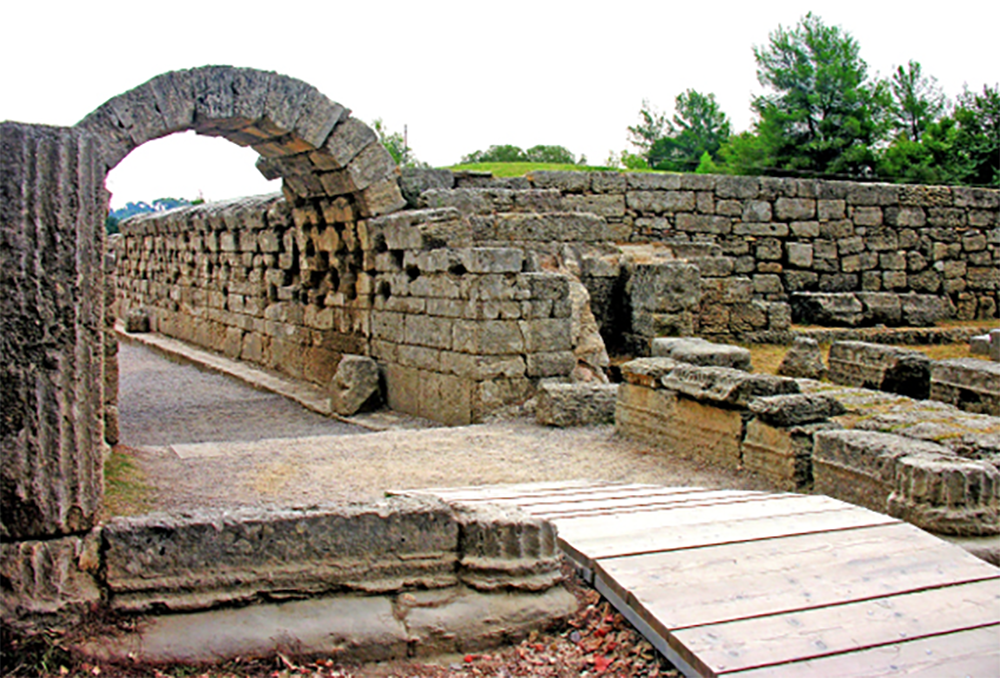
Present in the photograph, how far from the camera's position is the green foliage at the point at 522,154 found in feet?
100

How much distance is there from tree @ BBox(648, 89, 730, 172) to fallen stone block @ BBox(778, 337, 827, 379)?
85.4 ft

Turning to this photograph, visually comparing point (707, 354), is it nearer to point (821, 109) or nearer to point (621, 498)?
point (621, 498)

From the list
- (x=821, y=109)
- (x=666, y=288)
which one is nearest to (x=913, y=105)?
(x=821, y=109)

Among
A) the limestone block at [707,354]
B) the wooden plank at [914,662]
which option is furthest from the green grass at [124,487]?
the limestone block at [707,354]

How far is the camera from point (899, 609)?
2.87 metres

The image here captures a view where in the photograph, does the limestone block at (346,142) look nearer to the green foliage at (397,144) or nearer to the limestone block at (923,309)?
the limestone block at (923,309)

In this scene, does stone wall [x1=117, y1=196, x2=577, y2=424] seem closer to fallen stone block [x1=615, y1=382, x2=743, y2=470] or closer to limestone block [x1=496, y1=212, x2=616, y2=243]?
Answer: limestone block [x1=496, y1=212, x2=616, y2=243]

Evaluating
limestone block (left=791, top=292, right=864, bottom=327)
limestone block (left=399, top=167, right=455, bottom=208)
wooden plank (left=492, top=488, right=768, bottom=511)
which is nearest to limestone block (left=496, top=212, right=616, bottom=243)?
limestone block (left=399, top=167, right=455, bottom=208)

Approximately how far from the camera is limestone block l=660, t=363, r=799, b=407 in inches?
203

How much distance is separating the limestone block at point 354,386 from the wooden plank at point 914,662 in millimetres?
6544

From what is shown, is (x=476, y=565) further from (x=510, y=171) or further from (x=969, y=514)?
(x=510, y=171)

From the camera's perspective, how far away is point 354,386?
342 inches

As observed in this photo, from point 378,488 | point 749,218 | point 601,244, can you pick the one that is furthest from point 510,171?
point 378,488

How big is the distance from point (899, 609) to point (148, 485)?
360 centimetres
